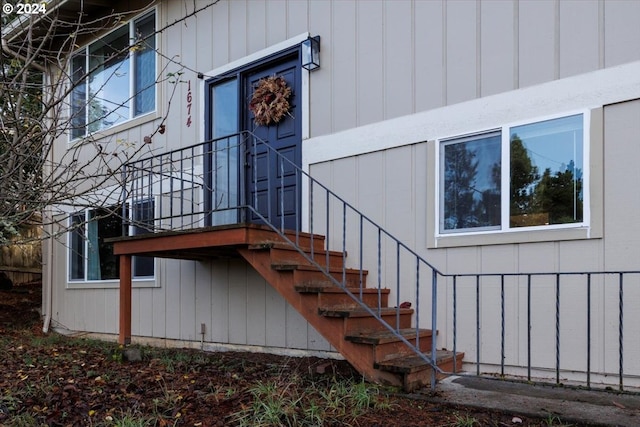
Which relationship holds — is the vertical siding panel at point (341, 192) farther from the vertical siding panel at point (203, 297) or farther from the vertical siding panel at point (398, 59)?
the vertical siding panel at point (203, 297)

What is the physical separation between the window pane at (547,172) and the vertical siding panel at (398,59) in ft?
3.60

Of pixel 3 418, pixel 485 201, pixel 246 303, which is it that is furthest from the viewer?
pixel 246 303

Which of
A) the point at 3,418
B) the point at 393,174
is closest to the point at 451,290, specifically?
the point at 393,174

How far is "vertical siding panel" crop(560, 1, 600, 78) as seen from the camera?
4.20 metres

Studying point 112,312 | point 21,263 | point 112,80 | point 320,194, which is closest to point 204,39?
point 112,80

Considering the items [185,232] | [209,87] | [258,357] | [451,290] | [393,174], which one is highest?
[209,87]

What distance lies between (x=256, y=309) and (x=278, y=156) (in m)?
1.70

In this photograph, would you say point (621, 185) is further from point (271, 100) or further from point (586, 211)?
point (271, 100)

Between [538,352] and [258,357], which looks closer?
[538,352]

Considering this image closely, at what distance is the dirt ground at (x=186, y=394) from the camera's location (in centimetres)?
341

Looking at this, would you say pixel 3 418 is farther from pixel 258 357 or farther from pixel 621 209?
pixel 621 209

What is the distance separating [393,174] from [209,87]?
3.01 meters

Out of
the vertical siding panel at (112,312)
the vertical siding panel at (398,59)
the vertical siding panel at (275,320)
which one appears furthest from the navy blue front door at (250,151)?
the vertical siding panel at (112,312)

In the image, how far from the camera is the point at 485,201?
4715 mm
